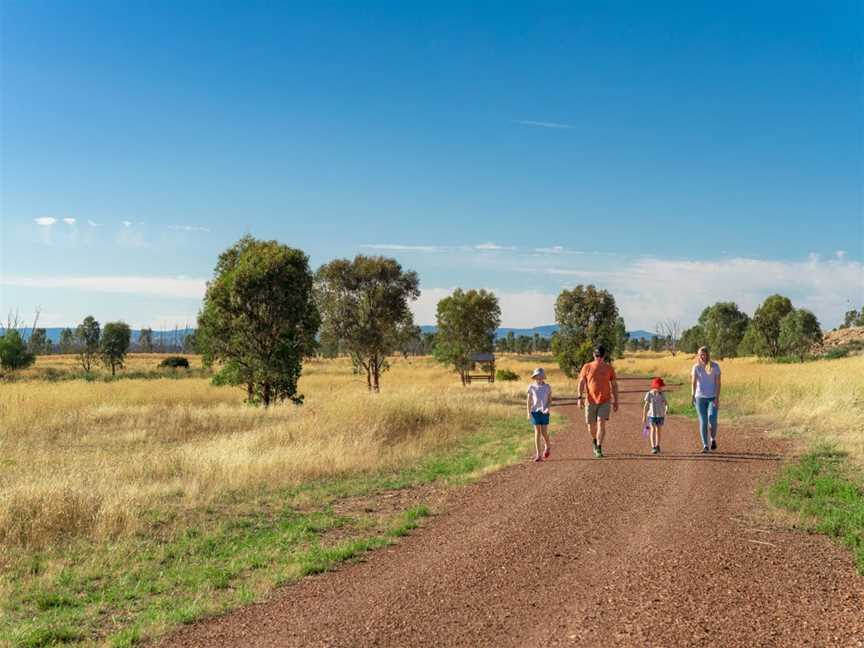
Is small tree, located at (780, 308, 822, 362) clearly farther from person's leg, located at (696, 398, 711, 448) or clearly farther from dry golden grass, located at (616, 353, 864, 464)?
person's leg, located at (696, 398, 711, 448)

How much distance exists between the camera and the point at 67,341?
13238 cm

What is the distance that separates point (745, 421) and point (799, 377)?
11.0 metres

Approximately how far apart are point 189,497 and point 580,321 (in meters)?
38.5

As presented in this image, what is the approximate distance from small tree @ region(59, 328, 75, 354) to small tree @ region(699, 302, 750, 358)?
10592 centimetres

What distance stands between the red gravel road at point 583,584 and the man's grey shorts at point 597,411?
3.44 metres

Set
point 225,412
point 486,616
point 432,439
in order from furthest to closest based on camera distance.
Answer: point 225,412 < point 432,439 < point 486,616

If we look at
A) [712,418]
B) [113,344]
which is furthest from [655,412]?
[113,344]

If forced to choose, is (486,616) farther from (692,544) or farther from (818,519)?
(818,519)

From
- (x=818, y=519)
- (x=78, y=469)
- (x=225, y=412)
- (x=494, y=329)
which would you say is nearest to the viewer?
(x=818, y=519)

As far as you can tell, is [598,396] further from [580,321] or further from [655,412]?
[580,321]

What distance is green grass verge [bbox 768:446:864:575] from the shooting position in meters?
8.38

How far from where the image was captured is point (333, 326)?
36.8m

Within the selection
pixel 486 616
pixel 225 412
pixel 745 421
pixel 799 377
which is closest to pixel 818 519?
pixel 486 616

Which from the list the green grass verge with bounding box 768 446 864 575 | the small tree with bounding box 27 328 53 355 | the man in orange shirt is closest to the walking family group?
the man in orange shirt
